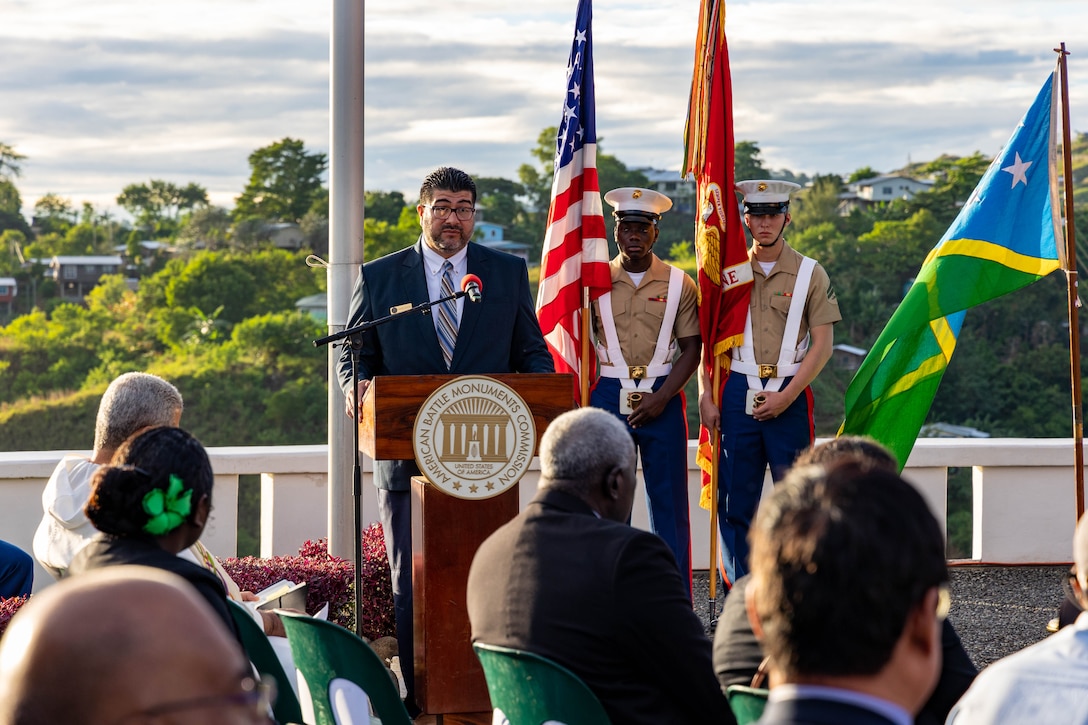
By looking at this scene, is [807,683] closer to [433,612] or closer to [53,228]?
[433,612]

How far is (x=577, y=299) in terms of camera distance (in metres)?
5.82

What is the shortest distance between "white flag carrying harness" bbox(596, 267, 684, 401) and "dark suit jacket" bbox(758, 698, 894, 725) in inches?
171

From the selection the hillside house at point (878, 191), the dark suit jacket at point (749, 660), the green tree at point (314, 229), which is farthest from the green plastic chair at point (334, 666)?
the green tree at point (314, 229)

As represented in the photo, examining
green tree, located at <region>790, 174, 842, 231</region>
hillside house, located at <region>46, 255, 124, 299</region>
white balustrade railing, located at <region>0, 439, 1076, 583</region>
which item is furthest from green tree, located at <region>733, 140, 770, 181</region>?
white balustrade railing, located at <region>0, 439, 1076, 583</region>

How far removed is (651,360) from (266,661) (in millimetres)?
3046

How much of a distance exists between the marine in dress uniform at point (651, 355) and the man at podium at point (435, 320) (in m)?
1.07

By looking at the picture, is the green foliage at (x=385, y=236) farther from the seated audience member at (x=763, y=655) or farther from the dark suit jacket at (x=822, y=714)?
the dark suit jacket at (x=822, y=714)

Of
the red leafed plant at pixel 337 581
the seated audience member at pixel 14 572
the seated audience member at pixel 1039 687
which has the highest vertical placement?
the seated audience member at pixel 1039 687

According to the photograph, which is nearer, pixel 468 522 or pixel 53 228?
pixel 468 522

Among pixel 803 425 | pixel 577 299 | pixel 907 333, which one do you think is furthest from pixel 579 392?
pixel 907 333

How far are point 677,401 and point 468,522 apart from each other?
6.11 feet

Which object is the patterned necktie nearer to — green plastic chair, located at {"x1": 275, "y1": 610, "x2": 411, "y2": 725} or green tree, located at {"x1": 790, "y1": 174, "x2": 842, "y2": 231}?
green plastic chair, located at {"x1": 275, "y1": 610, "x2": 411, "y2": 725}

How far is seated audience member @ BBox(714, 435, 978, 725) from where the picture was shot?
8.01ft

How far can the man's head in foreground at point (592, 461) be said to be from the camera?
9.09ft
